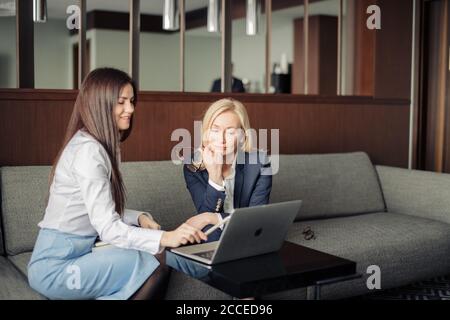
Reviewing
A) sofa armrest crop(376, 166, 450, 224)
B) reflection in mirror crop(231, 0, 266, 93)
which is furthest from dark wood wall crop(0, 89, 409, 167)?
reflection in mirror crop(231, 0, 266, 93)

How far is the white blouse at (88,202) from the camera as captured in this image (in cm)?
175

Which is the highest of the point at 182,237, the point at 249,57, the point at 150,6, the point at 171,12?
the point at 150,6

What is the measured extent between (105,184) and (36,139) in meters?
1.26

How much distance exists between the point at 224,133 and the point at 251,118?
129 cm

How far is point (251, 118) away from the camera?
3533mm

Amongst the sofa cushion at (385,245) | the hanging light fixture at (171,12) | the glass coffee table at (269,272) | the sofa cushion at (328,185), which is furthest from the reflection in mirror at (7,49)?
the glass coffee table at (269,272)

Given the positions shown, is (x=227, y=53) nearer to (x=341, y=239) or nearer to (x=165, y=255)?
(x=341, y=239)

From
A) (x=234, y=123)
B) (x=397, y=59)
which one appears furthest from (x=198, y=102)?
(x=397, y=59)

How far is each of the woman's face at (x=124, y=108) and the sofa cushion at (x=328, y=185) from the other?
140 centimetres

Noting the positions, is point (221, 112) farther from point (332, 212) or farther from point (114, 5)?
point (114, 5)

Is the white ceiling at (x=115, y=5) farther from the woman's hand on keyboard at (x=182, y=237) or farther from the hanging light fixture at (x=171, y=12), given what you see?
the woman's hand on keyboard at (x=182, y=237)

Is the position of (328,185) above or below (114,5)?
below

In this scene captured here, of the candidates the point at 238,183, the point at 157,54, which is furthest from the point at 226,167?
the point at 157,54

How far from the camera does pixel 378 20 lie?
13.0 feet
